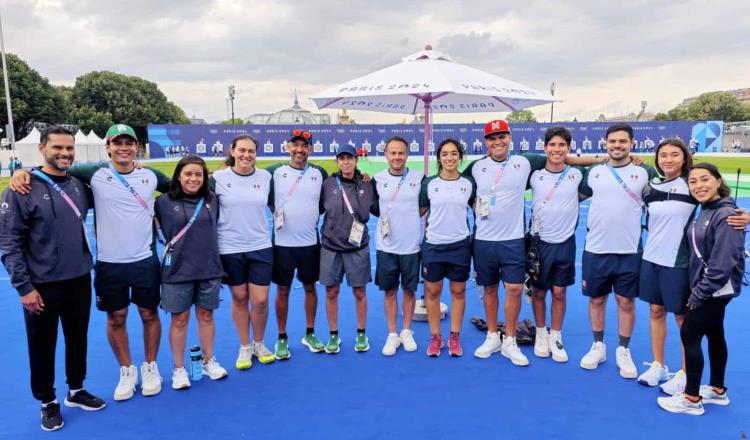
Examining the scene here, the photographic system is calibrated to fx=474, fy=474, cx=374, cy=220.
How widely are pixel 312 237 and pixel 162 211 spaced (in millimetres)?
1258

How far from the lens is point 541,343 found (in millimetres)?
4289

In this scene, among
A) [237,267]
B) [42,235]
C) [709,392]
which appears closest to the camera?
[42,235]

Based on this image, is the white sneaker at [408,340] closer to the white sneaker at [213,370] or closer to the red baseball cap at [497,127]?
the white sneaker at [213,370]

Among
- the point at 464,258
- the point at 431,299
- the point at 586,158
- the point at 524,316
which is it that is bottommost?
the point at 524,316

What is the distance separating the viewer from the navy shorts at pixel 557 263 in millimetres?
4051

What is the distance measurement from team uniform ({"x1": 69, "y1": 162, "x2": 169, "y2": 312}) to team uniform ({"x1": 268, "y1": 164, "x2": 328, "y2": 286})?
1.04 m

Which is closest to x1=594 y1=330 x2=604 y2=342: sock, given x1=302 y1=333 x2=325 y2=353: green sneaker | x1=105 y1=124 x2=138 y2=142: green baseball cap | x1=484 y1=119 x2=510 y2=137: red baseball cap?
x1=484 y1=119 x2=510 y2=137: red baseball cap

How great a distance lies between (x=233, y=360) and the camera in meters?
4.23

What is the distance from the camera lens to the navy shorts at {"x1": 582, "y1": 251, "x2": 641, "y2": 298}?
381 centimetres

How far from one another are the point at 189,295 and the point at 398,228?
1.82 meters

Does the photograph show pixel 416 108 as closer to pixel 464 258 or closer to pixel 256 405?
pixel 464 258

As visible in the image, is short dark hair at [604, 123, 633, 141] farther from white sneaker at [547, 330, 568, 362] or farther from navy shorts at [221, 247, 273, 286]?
navy shorts at [221, 247, 273, 286]

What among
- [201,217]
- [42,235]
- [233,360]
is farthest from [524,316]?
[42,235]

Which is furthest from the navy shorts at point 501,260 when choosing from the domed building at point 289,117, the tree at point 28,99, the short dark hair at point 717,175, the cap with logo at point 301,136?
the domed building at point 289,117
